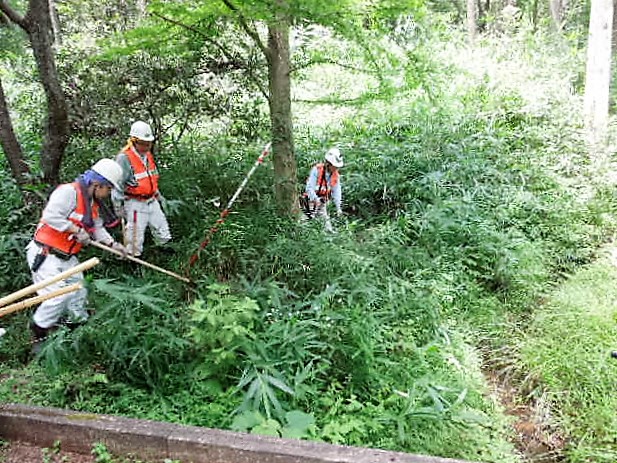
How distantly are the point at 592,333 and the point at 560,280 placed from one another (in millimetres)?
1588

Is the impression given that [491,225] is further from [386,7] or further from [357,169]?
[386,7]

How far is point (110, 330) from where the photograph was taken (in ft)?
12.4

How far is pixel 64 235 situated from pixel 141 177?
1282 mm

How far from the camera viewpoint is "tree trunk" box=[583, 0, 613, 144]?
8.94 m

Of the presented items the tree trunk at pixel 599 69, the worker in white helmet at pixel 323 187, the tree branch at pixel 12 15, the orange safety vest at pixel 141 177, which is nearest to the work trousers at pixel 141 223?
the orange safety vest at pixel 141 177

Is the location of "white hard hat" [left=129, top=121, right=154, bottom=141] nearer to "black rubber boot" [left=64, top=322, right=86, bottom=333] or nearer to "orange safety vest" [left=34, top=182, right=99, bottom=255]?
"orange safety vest" [left=34, top=182, right=99, bottom=255]

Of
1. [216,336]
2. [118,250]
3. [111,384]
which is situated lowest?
[111,384]

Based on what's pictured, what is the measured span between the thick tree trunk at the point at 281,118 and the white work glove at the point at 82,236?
2327 mm

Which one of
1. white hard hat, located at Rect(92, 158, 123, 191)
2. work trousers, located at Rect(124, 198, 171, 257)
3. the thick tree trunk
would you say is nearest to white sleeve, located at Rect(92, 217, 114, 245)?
white hard hat, located at Rect(92, 158, 123, 191)

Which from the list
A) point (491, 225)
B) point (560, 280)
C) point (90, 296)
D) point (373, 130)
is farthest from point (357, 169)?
point (90, 296)

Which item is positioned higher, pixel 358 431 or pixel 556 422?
pixel 358 431

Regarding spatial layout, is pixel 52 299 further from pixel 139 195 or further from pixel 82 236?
pixel 139 195

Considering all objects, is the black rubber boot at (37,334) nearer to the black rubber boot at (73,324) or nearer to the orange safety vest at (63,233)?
the black rubber boot at (73,324)

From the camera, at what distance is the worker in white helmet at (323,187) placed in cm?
664
